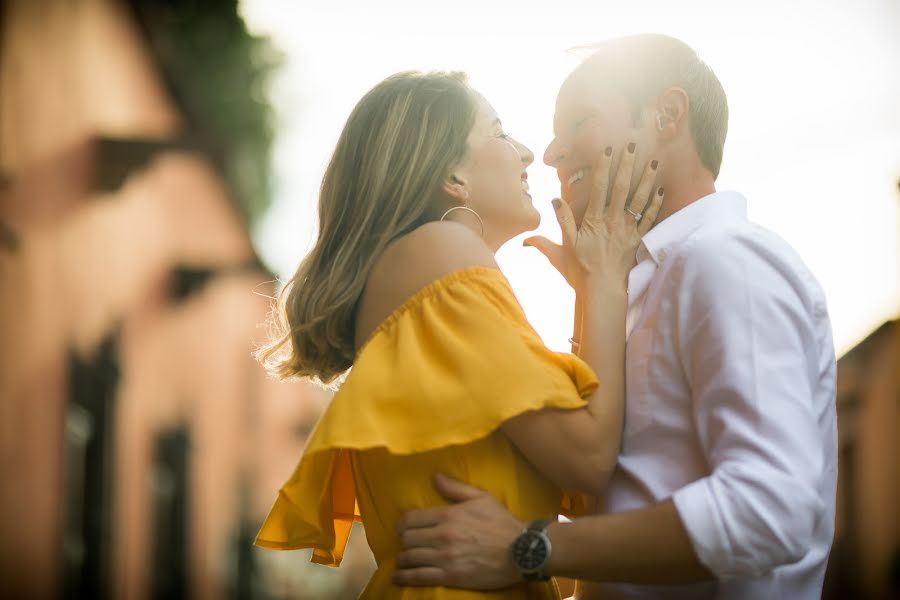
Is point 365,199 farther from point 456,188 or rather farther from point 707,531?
point 707,531

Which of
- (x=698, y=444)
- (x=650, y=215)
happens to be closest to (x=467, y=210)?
(x=650, y=215)

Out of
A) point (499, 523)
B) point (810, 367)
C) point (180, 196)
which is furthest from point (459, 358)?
point (180, 196)

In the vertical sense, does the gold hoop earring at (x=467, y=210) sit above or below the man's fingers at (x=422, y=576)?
above

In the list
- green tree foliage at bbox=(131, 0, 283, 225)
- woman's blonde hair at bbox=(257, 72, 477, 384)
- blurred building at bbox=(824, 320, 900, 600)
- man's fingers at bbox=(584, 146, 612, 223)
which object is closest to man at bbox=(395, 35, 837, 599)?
man's fingers at bbox=(584, 146, 612, 223)

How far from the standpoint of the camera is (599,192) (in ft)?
10.9

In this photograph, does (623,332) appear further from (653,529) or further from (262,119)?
(262,119)

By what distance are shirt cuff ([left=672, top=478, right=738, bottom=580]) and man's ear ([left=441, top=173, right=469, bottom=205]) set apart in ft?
4.26

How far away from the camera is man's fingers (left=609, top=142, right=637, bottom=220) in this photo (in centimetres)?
331

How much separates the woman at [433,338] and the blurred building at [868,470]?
23232 millimetres

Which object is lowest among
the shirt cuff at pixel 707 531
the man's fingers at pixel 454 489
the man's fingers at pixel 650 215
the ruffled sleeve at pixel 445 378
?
the man's fingers at pixel 454 489

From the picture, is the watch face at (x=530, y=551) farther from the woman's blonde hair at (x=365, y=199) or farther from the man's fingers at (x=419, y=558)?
the woman's blonde hair at (x=365, y=199)

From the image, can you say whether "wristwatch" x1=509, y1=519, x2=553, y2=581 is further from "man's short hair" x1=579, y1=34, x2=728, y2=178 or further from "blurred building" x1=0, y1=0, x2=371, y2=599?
"blurred building" x1=0, y1=0, x2=371, y2=599

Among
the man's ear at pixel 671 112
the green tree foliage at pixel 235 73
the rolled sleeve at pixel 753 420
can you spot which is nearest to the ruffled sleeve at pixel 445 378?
the rolled sleeve at pixel 753 420

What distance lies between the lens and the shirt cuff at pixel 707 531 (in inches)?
100
